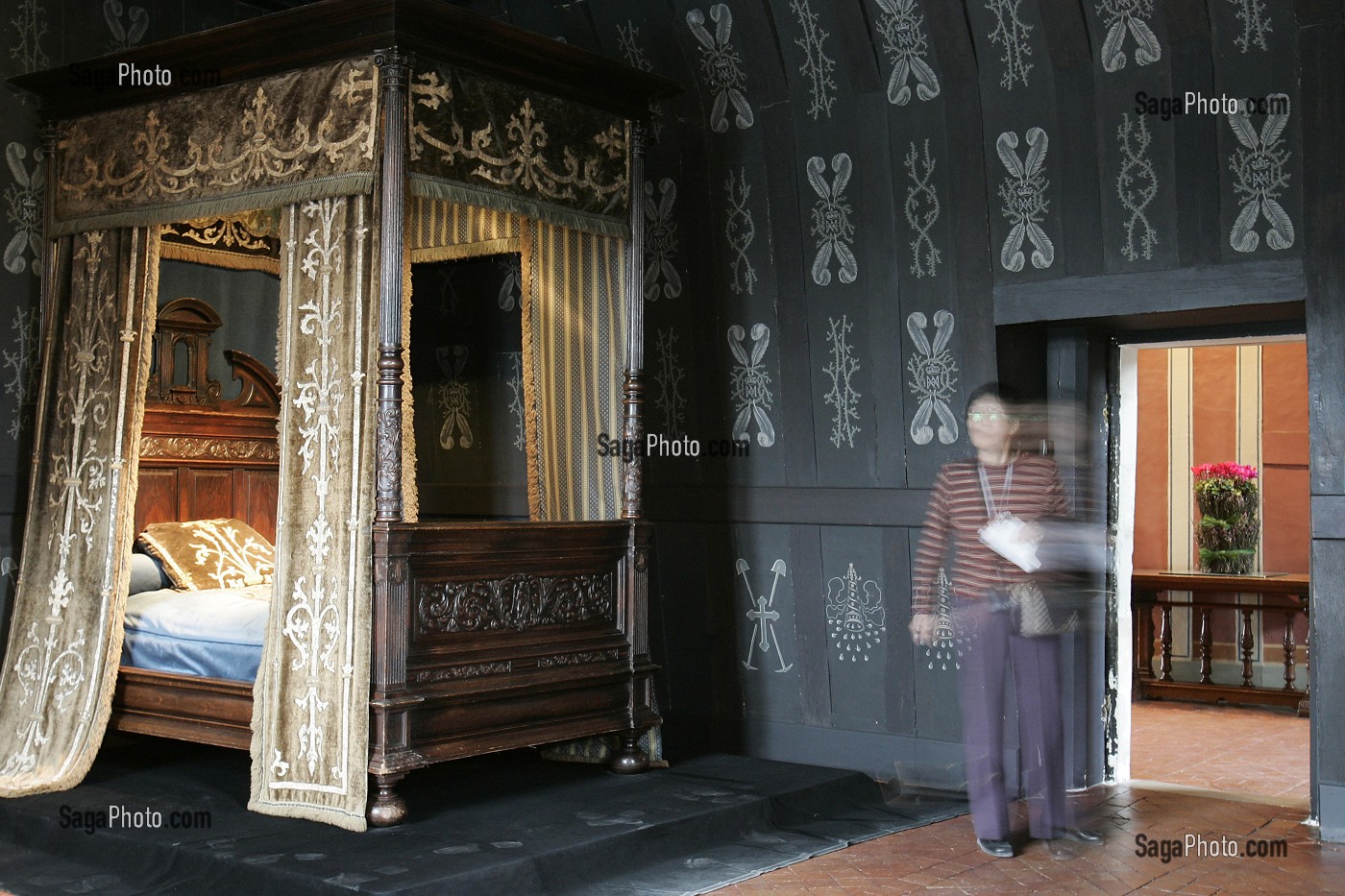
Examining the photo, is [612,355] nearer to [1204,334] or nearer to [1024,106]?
[1024,106]

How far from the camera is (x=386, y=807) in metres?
4.89

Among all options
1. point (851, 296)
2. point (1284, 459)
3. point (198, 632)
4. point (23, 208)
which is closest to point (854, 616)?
point (851, 296)

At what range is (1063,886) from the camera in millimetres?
4582

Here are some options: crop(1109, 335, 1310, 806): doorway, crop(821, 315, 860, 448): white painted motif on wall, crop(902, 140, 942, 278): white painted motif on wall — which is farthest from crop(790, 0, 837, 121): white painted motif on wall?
crop(1109, 335, 1310, 806): doorway

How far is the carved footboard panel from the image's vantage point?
4945 millimetres

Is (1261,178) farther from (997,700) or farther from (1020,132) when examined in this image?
(997,700)

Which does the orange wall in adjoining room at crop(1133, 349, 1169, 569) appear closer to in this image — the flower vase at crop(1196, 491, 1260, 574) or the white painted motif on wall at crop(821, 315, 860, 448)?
the flower vase at crop(1196, 491, 1260, 574)

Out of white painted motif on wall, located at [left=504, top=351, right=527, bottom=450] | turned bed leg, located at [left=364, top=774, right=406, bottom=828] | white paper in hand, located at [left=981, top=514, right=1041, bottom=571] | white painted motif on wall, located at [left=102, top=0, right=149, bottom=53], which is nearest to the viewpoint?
white paper in hand, located at [left=981, top=514, right=1041, bottom=571]

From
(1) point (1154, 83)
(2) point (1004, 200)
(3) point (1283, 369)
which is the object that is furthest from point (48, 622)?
(3) point (1283, 369)

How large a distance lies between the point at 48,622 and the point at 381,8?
2.77 m

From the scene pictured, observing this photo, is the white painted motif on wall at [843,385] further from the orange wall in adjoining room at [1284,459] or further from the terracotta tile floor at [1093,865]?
the orange wall in adjoining room at [1284,459]

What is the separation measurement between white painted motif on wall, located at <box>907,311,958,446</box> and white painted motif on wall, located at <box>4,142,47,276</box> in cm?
374

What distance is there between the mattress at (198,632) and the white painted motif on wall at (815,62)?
10.3 feet

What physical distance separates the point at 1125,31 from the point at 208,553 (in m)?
4.38
